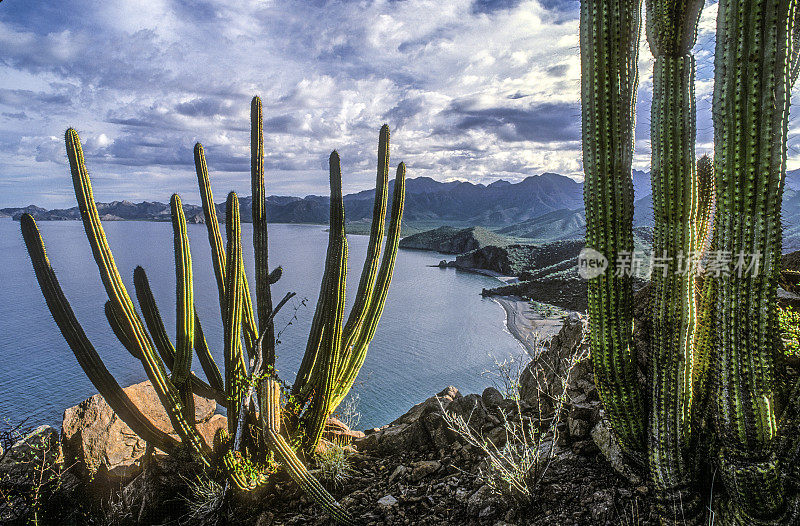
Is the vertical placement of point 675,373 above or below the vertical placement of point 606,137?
below

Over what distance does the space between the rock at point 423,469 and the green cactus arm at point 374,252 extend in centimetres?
156

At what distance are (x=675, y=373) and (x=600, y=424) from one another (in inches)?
41.0

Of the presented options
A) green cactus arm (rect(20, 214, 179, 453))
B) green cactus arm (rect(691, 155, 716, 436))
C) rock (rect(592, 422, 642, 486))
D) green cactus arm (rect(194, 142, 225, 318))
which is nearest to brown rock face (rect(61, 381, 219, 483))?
green cactus arm (rect(20, 214, 179, 453))

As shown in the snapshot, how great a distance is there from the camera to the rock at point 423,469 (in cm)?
464

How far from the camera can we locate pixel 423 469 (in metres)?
4.72

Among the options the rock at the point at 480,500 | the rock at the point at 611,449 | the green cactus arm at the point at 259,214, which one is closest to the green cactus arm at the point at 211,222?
the green cactus arm at the point at 259,214

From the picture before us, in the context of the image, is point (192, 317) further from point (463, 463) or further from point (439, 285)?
point (439, 285)

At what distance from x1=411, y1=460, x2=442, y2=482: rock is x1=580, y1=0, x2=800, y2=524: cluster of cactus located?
6.38 ft

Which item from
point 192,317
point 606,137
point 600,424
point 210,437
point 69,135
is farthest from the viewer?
point 210,437

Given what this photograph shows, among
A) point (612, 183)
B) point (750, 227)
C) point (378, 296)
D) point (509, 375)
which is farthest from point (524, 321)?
point (750, 227)

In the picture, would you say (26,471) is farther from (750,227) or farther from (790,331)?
(790,331)

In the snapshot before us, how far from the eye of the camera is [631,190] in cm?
341

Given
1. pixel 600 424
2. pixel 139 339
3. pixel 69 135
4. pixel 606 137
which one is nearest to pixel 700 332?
pixel 600 424

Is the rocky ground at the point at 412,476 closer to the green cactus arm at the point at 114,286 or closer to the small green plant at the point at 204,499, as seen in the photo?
the small green plant at the point at 204,499
